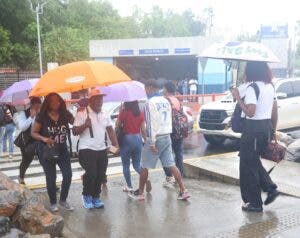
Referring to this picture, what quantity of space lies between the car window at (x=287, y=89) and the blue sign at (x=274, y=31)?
26261 mm

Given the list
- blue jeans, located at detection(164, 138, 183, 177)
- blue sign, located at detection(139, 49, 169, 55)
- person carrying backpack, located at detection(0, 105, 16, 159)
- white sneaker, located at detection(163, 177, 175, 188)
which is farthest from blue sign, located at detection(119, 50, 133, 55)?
white sneaker, located at detection(163, 177, 175, 188)

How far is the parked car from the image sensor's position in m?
11.8

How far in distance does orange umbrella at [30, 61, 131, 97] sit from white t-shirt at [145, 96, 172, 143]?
2.35 ft

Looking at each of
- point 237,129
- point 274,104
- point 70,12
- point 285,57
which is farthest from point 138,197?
point 70,12

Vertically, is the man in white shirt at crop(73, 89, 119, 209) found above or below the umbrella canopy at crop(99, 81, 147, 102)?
below

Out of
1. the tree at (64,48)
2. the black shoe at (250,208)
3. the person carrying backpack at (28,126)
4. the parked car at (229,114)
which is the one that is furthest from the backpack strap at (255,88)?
the tree at (64,48)

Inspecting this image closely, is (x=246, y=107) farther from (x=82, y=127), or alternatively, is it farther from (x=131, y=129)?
(x=82, y=127)

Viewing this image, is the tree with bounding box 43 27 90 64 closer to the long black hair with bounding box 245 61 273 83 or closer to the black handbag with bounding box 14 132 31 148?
the black handbag with bounding box 14 132 31 148

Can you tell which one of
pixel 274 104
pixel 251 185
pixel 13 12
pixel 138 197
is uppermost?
pixel 13 12

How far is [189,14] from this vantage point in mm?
83812

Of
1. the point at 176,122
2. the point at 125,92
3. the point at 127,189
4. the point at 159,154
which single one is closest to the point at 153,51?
the point at 176,122

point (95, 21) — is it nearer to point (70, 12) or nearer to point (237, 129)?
point (70, 12)

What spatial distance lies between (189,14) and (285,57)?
52486 millimetres

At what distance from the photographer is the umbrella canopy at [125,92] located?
22.0 ft
